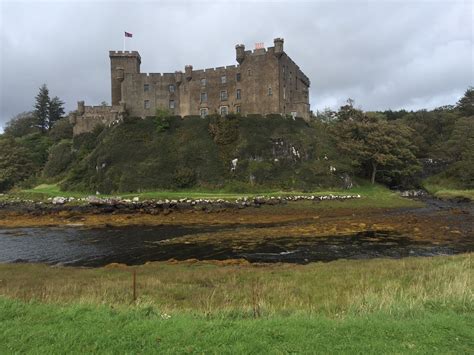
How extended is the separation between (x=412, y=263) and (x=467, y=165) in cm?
5970

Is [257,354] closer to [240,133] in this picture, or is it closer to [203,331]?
[203,331]

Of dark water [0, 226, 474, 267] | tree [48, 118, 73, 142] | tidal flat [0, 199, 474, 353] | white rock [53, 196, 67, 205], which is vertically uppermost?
tree [48, 118, 73, 142]

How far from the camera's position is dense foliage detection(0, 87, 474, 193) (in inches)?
2414

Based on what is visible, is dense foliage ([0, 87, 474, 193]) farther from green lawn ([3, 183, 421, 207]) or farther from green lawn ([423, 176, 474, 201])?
green lawn ([3, 183, 421, 207])

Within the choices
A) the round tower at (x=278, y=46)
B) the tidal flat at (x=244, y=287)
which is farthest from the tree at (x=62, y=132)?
the tidal flat at (x=244, y=287)

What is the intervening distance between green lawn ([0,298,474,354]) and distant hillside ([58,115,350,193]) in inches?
1952

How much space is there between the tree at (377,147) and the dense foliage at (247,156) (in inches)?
6.5

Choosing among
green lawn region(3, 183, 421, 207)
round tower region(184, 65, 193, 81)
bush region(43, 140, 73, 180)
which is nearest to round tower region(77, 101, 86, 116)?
bush region(43, 140, 73, 180)

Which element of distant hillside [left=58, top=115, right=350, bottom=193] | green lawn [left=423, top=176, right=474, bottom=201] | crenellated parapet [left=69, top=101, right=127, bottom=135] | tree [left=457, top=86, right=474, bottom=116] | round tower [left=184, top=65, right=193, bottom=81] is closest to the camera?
green lawn [left=423, top=176, right=474, bottom=201]

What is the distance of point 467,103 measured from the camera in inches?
3836

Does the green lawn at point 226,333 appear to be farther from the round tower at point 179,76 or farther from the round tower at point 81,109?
the round tower at point 81,109

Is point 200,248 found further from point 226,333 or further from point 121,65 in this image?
point 121,65

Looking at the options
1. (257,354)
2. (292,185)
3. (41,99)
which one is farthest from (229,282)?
(41,99)

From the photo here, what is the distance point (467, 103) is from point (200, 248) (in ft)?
316
